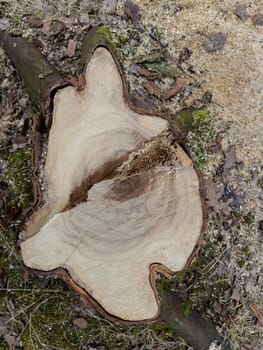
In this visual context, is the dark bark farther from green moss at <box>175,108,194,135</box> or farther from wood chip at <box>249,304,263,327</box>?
Result: wood chip at <box>249,304,263,327</box>

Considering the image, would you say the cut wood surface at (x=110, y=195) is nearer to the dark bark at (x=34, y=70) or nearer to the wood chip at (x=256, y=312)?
the dark bark at (x=34, y=70)

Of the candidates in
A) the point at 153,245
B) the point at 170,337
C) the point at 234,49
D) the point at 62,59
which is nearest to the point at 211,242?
the point at 170,337

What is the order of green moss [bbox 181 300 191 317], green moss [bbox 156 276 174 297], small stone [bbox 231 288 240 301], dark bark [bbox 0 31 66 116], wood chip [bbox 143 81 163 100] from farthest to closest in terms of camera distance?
small stone [bbox 231 288 240 301], wood chip [bbox 143 81 163 100], green moss [bbox 181 300 191 317], green moss [bbox 156 276 174 297], dark bark [bbox 0 31 66 116]

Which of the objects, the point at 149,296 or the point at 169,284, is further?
the point at 169,284

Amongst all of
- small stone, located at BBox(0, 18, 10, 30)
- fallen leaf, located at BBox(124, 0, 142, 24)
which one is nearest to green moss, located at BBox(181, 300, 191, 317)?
fallen leaf, located at BBox(124, 0, 142, 24)

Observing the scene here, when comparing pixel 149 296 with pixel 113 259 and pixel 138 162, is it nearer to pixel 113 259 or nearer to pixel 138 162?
pixel 113 259

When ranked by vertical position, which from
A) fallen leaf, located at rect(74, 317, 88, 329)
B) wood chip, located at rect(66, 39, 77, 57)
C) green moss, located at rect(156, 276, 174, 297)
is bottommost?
fallen leaf, located at rect(74, 317, 88, 329)

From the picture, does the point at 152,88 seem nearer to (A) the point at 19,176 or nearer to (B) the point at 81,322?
(A) the point at 19,176
